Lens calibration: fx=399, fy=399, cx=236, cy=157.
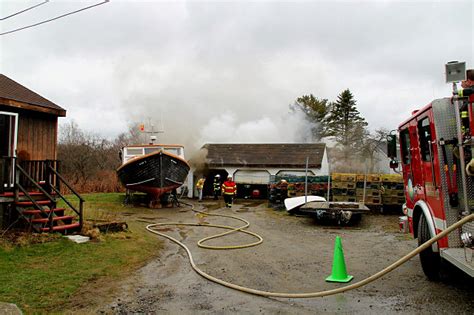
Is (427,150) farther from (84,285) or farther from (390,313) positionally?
(84,285)

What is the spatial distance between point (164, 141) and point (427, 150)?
74.0 feet

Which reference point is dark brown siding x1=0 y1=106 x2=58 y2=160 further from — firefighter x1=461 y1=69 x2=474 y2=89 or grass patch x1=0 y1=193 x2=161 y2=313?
firefighter x1=461 y1=69 x2=474 y2=89

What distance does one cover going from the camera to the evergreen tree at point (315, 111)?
4819cm

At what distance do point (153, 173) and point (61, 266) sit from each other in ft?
37.2

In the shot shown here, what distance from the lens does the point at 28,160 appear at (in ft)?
33.0

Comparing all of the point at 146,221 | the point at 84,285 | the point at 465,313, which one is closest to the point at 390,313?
the point at 465,313

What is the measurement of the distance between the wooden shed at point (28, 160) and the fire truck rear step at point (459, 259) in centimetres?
784

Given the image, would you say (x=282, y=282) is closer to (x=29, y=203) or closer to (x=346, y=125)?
(x=29, y=203)

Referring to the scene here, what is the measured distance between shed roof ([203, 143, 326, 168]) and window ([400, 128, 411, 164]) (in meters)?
16.8

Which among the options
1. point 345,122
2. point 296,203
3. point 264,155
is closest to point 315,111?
point 345,122

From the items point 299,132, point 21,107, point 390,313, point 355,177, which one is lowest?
point 390,313

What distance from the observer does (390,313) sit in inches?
193

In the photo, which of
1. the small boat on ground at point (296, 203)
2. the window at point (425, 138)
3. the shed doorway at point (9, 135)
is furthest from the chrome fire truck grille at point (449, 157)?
the small boat on ground at point (296, 203)

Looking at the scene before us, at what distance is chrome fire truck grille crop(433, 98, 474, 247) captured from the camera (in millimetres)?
4914
